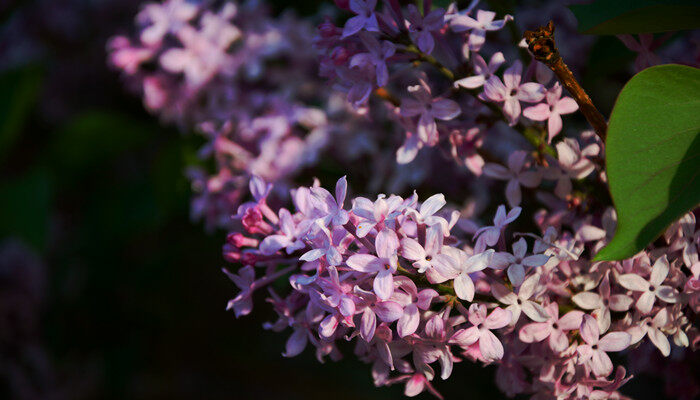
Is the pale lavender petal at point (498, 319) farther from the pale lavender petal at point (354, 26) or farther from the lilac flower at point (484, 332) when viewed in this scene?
the pale lavender petal at point (354, 26)

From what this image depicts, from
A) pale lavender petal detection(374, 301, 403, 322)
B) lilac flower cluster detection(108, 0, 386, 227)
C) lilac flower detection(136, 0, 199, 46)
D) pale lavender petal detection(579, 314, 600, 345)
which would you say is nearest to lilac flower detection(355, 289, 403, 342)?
pale lavender petal detection(374, 301, 403, 322)

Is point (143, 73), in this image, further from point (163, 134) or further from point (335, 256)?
point (335, 256)

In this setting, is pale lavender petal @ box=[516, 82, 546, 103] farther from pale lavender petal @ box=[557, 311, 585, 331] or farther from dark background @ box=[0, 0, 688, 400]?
dark background @ box=[0, 0, 688, 400]

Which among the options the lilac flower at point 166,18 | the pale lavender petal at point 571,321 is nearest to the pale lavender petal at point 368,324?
the pale lavender petal at point 571,321

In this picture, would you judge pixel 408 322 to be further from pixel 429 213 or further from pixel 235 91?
pixel 235 91

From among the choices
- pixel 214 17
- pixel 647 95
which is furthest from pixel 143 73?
pixel 647 95

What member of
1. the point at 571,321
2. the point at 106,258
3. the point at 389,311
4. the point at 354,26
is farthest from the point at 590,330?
the point at 106,258
